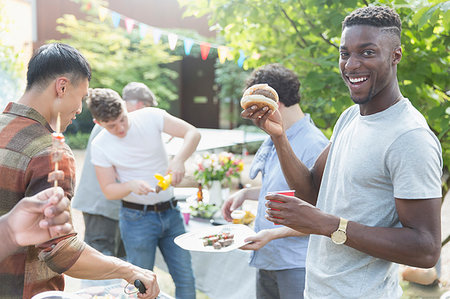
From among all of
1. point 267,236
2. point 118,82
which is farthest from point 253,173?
point 118,82

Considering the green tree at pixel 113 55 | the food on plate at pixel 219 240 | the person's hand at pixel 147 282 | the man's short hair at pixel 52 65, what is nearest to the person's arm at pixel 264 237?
the food on plate at pixel 219 240

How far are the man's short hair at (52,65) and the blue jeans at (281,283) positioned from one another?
1.43m

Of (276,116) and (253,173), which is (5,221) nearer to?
(276,116)

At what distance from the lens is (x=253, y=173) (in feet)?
8.27

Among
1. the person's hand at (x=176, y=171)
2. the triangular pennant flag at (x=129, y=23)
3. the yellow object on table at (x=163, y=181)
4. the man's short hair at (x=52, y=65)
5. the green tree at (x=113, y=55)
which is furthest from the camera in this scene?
the green tree at (x=113, y=55)

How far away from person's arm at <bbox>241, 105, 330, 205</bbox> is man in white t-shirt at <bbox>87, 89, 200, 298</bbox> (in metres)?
1.46

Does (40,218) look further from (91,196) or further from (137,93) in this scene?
(137,93)

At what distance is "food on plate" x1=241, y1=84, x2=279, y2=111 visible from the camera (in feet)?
5.76

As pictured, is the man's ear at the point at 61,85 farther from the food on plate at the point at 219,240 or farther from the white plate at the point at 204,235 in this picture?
the food on plate at the point at 219,240

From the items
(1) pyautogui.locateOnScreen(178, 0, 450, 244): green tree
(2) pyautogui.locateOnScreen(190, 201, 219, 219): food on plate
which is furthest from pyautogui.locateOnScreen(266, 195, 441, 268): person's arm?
(2) pyautogui.locateOnScreen(190, 201, 219, 219): food on plate

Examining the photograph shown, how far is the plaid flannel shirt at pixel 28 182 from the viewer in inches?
54.7

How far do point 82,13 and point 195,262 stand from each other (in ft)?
53.6

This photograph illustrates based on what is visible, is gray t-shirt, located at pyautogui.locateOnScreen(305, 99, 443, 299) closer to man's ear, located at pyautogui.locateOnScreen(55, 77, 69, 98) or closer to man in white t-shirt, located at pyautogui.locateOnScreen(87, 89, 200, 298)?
man's ear, located at pyautogui.locateOnScreen(55, 77, 69, 98)

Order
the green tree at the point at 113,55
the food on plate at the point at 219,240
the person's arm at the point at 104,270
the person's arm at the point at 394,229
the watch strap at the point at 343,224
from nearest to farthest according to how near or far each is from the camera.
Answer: the person's arm at the point at 394,229 < the watch strap at the point at 343,224 < the person's arm at the point at 104,270 < the food on plate at the point at 219,240 < the green tree at the point at 113,55
